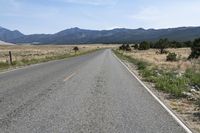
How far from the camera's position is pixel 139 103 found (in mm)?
11453

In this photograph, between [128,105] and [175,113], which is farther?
[128,105]

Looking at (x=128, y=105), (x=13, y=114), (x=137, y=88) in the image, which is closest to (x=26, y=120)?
(x=13, y=114)

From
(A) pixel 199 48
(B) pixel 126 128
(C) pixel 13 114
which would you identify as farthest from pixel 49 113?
(A) pixel 199 48

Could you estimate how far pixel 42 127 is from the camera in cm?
791

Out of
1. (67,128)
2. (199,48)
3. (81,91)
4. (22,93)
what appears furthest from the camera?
(199,48)

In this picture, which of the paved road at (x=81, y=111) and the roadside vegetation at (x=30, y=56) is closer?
the paved road at (x=81, y=111)

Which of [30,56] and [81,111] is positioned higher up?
[81,111]

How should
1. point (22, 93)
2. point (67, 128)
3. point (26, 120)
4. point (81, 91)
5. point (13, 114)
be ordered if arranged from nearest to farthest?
point (67, 128) → point (26, 120) → point (13, 114) → point (22, 93) → point (81, 91)

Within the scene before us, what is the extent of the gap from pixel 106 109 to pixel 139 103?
153 cm

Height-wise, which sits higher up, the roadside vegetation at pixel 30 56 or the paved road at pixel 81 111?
the paved road at pixel 81 111

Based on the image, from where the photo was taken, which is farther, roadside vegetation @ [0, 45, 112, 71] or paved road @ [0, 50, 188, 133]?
roadside vegetation @ [0, 45, 112, 71]

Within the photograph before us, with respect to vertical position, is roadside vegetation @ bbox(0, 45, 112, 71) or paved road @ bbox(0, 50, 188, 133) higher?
paved road @ bbox(0, 50, 188, 133)

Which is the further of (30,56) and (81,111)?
(30,56)

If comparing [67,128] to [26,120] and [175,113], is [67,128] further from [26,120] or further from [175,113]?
[175,113]
